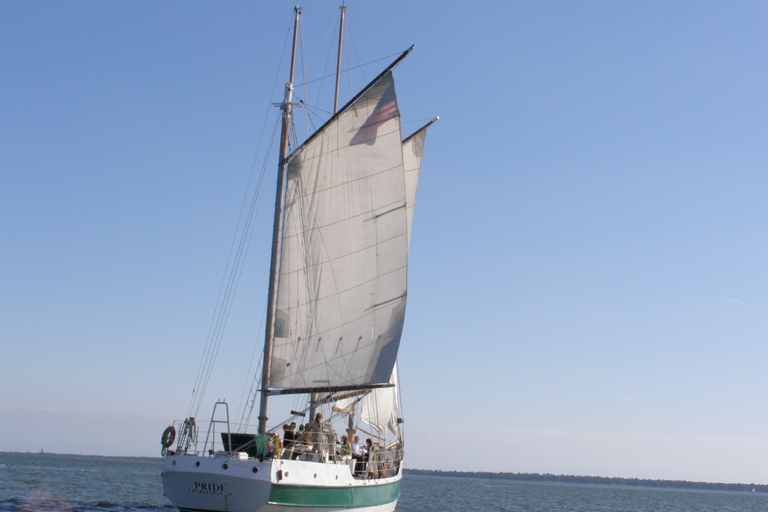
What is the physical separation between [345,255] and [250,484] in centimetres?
1010

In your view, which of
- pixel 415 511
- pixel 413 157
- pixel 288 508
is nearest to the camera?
pixel 288 508

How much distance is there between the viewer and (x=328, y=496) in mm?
21625

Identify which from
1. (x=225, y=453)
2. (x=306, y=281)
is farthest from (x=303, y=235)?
(x=225, y=453)

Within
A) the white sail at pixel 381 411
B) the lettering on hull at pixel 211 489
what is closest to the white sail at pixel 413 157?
the white sail at pixel 381 411

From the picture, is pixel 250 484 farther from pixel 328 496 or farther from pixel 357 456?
pixel 357 456

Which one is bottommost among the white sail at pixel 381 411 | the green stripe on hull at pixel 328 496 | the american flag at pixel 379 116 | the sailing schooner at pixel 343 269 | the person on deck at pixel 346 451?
the green stripe on hull at pixel 328 496

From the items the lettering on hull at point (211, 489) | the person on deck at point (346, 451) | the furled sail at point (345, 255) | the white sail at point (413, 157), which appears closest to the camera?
the lettering on hull at point (211, 489)

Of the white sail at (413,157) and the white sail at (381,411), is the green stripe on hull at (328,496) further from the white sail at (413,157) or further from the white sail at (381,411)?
the white sail at (413,157)

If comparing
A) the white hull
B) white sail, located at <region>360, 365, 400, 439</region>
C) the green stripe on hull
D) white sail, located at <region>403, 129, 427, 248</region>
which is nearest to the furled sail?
the green stripe on hull

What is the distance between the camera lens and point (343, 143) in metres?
27.4

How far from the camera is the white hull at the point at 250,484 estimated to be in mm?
19359

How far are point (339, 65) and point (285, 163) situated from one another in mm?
8227

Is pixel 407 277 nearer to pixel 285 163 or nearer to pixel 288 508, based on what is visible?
pixel 285 163

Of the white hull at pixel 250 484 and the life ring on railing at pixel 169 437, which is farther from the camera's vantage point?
the life ring on railing at pixel 169 437
